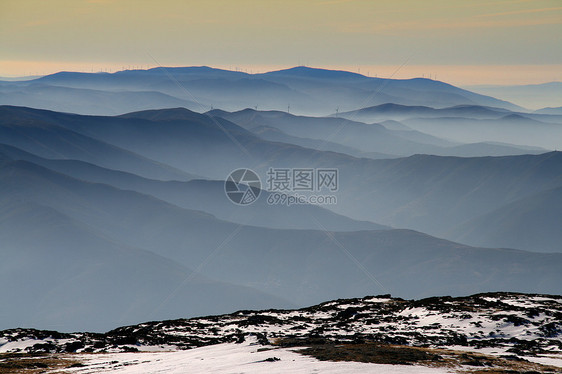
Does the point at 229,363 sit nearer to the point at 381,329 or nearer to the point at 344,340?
the point at 344,340

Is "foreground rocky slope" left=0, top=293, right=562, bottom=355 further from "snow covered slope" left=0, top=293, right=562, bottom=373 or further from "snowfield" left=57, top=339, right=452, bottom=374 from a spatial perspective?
"snowfield" left=57, top=339, right=452, bottom=374

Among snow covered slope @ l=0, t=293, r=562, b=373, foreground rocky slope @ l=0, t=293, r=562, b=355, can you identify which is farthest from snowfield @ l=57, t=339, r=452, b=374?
foreground rocky slope @ l=0, t=293, r=562, b=355

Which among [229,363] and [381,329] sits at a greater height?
[229,363]

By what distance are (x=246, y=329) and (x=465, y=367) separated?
25518 millimetres

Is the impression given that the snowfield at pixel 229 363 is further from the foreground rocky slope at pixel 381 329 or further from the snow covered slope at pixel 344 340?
the foreground rocky slope at pixel 381 329

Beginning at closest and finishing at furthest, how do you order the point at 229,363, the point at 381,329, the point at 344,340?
1. the point at 229,363
2. the point at 344,340
3. the point at 381,329

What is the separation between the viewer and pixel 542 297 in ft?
197

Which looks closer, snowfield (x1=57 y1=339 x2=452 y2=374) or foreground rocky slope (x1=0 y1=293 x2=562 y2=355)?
snowfield (x1=57 y1=339 x2=452 y2=374)

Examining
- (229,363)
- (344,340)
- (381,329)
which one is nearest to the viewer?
(229,363)

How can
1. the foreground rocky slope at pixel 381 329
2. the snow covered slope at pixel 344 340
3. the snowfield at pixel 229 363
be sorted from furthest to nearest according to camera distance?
the foreground rocky slope at pixel 381 329 < the snow covered slope at pixel 344 340 < the snowfield at pixel 229 363

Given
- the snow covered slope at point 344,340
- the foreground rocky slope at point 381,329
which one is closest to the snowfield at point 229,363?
the snow covered slope at point 344,340

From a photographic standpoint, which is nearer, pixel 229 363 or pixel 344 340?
pixel 229 363

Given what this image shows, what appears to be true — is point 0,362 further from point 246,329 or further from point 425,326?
point 425,326

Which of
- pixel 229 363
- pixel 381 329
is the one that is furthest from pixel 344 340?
pixel 381 329
